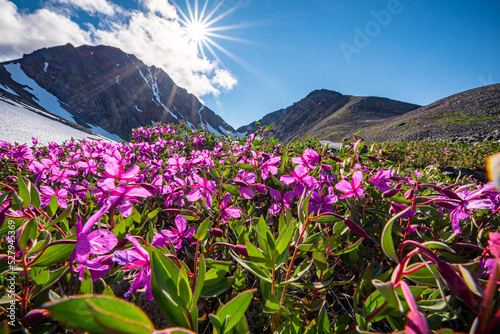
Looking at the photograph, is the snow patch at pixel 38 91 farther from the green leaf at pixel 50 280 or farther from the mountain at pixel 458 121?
the mountain at pixel 458 121

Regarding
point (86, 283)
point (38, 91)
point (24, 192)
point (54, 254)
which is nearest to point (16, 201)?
point (24, 192)

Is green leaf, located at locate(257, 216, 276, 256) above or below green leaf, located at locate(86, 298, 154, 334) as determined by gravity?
A: below

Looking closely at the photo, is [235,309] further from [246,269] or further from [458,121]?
[458,121]

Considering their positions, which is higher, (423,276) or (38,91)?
(38,91)

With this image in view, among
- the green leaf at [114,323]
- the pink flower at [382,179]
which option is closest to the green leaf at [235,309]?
the green leaf at [114,323]

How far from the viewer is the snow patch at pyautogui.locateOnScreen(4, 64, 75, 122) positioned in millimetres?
56062

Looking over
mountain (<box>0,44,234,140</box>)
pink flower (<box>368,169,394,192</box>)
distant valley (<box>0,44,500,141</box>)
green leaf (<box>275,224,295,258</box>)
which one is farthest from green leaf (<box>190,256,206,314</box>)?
mountain (<box>0,44,234,140</box>)

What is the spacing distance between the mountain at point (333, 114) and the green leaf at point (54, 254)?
48804 mm

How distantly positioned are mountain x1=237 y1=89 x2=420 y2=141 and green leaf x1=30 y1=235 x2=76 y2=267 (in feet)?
160

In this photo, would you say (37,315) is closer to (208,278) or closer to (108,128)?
(208,278)

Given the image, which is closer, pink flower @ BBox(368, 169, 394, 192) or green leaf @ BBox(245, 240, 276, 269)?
green leaf @ BBox(245, 240, 276, 269)

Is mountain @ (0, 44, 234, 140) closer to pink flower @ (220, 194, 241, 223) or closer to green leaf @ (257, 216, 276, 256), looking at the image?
pink flower @ (220, 194, 241, 223)

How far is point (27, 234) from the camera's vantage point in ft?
2.34

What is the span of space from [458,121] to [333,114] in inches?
1882
